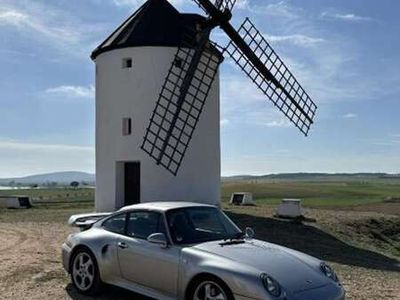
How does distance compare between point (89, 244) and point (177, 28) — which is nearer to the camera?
point (89, 244)

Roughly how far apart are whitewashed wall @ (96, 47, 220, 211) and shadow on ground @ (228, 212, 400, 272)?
2.37 m

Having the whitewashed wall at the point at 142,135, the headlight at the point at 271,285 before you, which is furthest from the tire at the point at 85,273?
the whitewashed wall at the point at 142,135

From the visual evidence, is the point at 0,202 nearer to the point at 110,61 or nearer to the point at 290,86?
the point at 110,61

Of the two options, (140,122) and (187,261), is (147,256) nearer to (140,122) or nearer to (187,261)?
(187,261)

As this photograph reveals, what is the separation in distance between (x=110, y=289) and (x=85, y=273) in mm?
502

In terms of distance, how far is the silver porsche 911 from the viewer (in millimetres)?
7281

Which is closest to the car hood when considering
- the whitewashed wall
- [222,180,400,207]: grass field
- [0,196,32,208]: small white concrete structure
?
the whitewashed wall

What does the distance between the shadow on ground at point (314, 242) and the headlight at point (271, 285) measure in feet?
28.9

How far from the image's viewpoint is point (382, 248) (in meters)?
22.4

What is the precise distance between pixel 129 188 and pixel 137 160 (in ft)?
5.21

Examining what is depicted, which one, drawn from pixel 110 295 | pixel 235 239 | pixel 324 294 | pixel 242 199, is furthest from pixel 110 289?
A: pixel 242 199

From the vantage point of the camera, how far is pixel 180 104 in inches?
923

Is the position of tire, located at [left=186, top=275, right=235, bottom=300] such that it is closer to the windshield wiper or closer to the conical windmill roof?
the windshield wiper

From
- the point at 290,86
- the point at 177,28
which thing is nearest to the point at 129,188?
the point at 177,28
